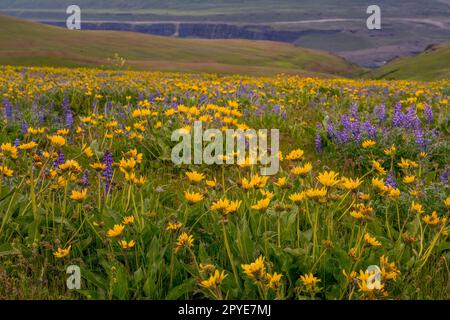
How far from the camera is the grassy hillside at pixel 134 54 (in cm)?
4588

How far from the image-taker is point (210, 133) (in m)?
5.56

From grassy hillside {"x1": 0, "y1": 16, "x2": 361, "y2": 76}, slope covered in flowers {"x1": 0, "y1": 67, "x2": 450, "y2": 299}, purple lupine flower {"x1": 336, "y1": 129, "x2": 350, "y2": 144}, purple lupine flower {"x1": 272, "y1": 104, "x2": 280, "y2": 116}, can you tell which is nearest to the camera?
slope covered in flowers {"x1": 0, "y1": 67, "x2": 450, "y2": 299}

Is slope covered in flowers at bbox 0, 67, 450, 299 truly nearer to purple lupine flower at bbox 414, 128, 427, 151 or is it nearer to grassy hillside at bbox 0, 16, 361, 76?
purple lupine flower at bbox 414, 128, 427, 151

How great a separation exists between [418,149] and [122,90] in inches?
268

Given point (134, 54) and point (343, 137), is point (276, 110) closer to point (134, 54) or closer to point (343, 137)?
point (343, 137)

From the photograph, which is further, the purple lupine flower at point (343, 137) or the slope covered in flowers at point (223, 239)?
the purple lupine flower at point (343, 137)

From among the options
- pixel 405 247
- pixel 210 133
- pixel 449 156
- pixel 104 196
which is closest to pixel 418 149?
pixel 449 156

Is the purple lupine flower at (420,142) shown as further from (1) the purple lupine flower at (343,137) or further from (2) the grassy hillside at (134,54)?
(2) the grassy hillside at (134,54)

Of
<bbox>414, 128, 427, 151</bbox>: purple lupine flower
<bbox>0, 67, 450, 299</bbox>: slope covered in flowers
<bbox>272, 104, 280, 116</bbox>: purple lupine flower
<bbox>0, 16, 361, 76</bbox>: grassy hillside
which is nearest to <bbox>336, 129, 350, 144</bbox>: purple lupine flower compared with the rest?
<bbox>414, 128, 427, 151</bbox>: purple lupine flower

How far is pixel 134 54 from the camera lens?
7612 cm

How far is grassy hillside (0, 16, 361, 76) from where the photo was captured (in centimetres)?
4588

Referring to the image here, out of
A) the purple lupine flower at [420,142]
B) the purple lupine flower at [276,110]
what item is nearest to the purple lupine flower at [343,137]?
the purple lupine flower at [420,142]

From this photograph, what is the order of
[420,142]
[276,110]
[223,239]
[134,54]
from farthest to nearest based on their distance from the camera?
[134,54] < [276,110] < [420,142] < [223,239]

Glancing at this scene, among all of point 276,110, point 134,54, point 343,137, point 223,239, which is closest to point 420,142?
point 343,137
